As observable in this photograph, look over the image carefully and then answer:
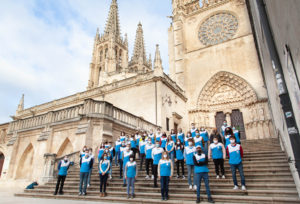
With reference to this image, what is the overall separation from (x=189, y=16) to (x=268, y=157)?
73.1 feet

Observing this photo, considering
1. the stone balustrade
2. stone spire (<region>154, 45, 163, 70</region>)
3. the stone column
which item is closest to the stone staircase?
the stone column

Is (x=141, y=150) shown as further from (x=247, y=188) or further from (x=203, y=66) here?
(x=203, y=66)

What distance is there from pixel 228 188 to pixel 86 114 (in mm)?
8253

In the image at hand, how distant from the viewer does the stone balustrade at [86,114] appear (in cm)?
1164

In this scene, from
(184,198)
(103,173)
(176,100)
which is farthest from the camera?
(176,100)

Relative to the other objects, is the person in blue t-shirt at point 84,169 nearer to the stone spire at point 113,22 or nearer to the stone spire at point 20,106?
the stone spire at point 20,106

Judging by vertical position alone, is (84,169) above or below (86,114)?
below

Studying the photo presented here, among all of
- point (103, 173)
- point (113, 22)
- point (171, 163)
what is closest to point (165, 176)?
point (171, 163)

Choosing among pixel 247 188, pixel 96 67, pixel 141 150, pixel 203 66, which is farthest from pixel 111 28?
pixel 247 188

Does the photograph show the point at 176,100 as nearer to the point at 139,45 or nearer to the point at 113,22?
the point at 139,45

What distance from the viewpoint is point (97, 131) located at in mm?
11156

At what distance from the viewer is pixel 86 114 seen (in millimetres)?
11273

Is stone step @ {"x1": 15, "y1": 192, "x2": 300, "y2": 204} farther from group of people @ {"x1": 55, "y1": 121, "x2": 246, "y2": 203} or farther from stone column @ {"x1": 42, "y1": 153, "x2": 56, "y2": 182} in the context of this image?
stone column @ {"x1": 42, "y1": 153, "x2": 56, "y2": 182}

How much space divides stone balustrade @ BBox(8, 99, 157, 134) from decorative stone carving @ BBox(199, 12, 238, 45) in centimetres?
1400
